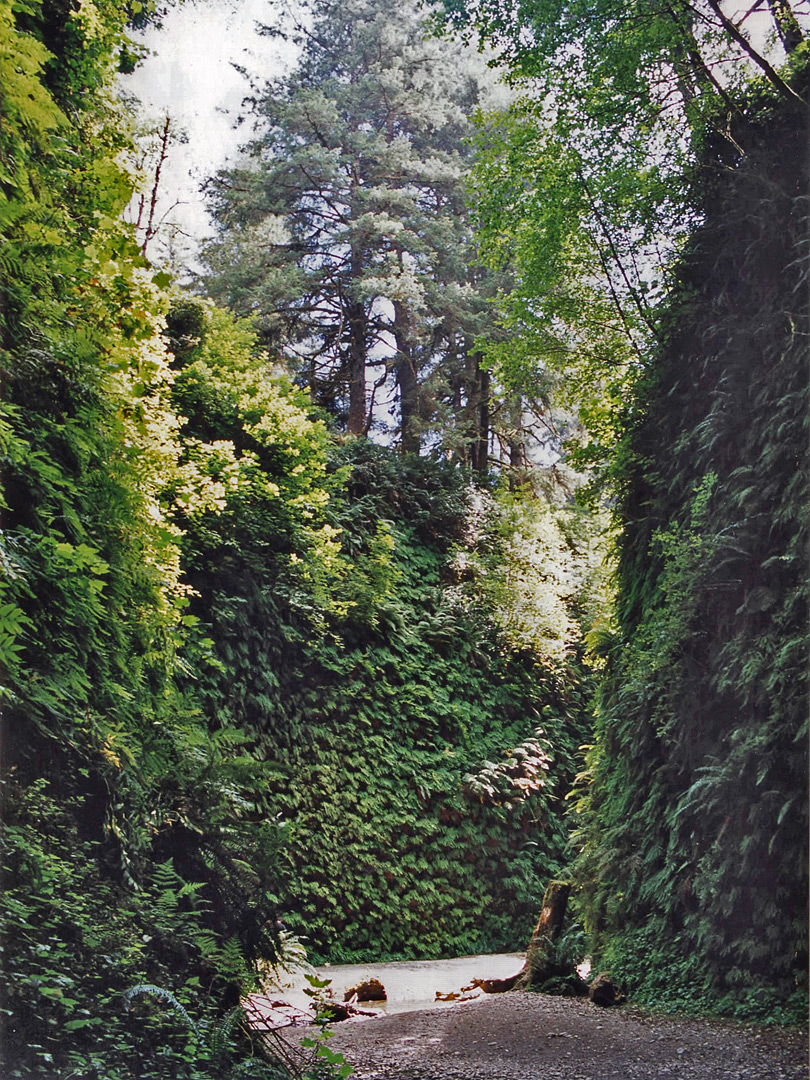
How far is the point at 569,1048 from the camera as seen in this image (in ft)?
11.0

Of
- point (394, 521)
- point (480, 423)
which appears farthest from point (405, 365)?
point (394, 521)

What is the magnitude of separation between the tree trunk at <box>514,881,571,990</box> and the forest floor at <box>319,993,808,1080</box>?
0.93 m

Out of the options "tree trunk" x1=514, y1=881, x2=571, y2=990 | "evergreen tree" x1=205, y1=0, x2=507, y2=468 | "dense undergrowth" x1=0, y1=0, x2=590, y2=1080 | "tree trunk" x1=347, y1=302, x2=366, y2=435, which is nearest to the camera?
"dense undergrowth" x1=0, y1=0, x2=590, y2=1080

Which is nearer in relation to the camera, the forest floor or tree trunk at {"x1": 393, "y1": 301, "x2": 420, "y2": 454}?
the forest floor

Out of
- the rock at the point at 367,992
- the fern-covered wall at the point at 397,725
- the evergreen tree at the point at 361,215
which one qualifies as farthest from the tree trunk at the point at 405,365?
the rock at the point at 367,992

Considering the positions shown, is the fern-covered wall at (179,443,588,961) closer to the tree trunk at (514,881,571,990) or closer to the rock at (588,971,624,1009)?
the tree trunk at (514,881,571,990)

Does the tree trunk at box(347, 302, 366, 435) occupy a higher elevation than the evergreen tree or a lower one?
lower

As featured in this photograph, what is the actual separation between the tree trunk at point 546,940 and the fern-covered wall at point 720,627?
1.17ft

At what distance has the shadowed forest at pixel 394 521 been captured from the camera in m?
2.98

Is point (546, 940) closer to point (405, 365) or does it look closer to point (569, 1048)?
point (569, 1048)

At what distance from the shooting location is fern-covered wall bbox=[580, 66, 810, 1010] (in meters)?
3.52

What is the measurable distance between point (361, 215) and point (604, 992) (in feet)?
16.5

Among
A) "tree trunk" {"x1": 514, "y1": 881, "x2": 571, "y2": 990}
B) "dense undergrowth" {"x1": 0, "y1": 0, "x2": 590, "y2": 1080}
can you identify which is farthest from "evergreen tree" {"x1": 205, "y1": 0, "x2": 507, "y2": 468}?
"tree trunk" {"x1": 514, "y1": 881, "x2": 571, "y2": 990}

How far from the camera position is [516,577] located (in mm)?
8922
